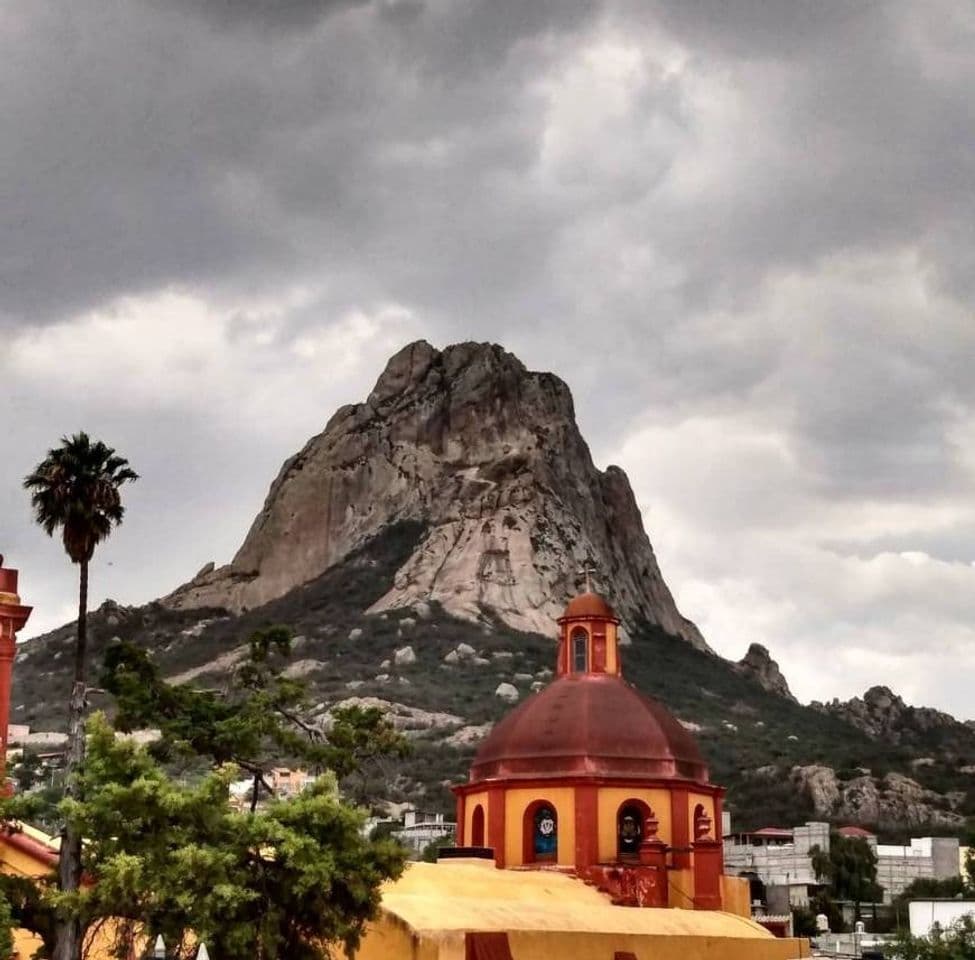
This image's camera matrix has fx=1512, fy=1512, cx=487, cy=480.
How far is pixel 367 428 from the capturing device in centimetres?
17350

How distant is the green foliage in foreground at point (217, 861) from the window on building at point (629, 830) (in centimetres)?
1458

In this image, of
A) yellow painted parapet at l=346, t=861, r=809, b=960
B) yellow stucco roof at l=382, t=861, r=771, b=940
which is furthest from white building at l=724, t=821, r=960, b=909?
yellow stucco roof at l=382, t=861, r=771, b=940

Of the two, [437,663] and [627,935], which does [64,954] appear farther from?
[437,663]

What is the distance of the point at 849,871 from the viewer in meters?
78.8

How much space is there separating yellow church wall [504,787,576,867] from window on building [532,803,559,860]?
24cm

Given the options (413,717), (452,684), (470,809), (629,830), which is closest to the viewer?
(629,830)

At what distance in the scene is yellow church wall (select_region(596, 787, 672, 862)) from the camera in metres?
40.3

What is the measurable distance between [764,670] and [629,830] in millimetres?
125805

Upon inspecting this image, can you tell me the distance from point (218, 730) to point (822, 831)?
186ft

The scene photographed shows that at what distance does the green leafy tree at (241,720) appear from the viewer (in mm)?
32781

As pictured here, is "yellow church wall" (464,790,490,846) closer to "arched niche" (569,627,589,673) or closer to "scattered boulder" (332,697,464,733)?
"arched niche" (569,627,589,673)

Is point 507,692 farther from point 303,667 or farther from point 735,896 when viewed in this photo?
point 735,896

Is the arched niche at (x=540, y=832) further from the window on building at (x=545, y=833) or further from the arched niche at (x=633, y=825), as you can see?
the arched niche at (x=633, y=825)

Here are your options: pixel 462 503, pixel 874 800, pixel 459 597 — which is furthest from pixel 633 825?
pixel 462 503
